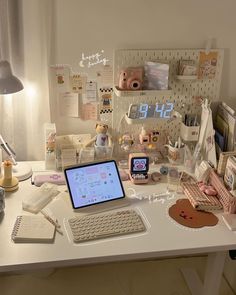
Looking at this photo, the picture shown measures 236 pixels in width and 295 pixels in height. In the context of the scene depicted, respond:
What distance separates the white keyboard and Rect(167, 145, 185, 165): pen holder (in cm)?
49

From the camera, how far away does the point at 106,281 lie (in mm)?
2463

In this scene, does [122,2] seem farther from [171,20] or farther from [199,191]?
[199,191]

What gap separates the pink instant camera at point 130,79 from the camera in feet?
6.66

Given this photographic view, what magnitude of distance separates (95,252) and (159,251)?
25 cm

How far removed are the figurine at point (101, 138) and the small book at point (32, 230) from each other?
0.55 metres

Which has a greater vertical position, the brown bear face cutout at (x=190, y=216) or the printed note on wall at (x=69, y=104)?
the printed note on wall at (x=69, y=104)

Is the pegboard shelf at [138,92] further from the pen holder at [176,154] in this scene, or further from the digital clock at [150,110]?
the pen holder at [176,154]

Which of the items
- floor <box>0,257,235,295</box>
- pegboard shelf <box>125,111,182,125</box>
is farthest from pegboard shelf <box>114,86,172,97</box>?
floor <box>0,257,235,295</box>

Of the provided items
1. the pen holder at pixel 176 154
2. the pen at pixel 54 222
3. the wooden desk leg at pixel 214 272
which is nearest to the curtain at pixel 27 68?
the pen at pixel 54 222

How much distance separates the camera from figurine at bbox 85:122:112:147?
84.0 inches

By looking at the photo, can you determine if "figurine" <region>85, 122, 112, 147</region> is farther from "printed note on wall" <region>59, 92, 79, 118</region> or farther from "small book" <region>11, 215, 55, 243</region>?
"small book" <region>11, 215, 55, 243</region>

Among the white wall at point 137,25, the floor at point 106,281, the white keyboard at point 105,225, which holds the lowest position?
the floor at point 106,281

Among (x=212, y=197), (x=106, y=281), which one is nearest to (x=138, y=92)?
(x=212, y=197)

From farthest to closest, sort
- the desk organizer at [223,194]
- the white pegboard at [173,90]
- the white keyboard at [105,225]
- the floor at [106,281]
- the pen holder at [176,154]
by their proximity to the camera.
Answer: the floor at [106,281], the pen holder at [176,154], the white pegboard at [173,90], the desk organizer at [223,194], the white keyboard at [105,225]
